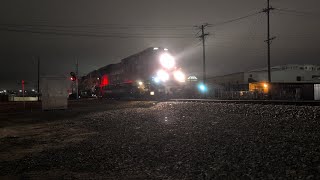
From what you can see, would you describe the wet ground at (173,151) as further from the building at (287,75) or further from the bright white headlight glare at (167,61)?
the building at (287,75)

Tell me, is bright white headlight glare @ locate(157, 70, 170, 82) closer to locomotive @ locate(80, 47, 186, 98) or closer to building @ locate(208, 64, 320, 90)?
locomotive @ locate(80, 47, 186, 98)

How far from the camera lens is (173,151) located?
30.2ft

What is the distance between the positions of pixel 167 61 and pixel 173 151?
2439 centimetres

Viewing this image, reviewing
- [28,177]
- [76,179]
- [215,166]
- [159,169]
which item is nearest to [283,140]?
[215,166]

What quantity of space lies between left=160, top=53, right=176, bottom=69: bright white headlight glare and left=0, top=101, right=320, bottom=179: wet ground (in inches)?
734

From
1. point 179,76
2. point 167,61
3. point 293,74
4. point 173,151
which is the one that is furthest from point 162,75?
point 293,74

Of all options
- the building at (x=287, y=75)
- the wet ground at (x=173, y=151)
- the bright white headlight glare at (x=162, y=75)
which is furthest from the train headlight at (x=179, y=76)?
the building at (x=287, y=75)

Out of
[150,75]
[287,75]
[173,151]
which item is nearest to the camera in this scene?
[173,151]

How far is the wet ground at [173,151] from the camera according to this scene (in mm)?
7035

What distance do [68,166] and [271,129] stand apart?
7409mm

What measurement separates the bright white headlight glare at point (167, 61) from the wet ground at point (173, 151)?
61.2ft

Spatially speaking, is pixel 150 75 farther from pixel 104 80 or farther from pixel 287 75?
pixel 287 75

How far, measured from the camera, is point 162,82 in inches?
1315

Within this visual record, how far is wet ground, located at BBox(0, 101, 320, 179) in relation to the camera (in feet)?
23.1
